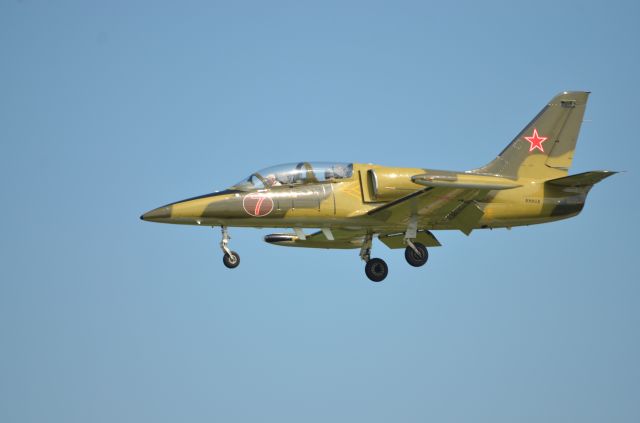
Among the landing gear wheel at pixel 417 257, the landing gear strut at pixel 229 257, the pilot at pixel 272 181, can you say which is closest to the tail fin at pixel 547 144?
the landing gear wheel at pixel 417 257

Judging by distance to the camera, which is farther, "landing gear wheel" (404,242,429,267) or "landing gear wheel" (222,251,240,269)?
"landing gear wheel" (404,242,429,267)

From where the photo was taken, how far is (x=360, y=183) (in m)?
23.9

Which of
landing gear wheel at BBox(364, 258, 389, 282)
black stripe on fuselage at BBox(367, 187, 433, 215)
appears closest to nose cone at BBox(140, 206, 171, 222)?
black stripe on fuselage at BBox(367, 187, 433, 215)

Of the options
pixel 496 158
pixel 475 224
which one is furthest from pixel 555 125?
pixel 475 224

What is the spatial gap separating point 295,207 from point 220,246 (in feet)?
6.99

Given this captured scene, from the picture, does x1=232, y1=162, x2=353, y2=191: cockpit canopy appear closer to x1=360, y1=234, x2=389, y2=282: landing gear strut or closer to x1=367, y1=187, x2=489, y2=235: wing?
x1=367, y1=187, x2=489, y2=235: wing

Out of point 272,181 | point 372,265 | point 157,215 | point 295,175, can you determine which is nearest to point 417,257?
point 372,265

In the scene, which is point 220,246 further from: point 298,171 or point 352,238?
point 352,238

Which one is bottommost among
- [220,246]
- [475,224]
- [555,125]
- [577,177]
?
[220,246]

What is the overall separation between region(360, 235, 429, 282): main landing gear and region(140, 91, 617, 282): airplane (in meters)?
0.03

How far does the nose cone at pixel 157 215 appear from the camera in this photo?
2264 cm

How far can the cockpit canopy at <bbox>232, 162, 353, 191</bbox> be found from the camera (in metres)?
23.5

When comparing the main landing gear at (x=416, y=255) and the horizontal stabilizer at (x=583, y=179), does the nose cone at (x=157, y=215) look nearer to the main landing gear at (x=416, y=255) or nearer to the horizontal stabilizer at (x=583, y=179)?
the main landing gear at (x=416, y=255)

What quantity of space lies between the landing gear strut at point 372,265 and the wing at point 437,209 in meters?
1.62
